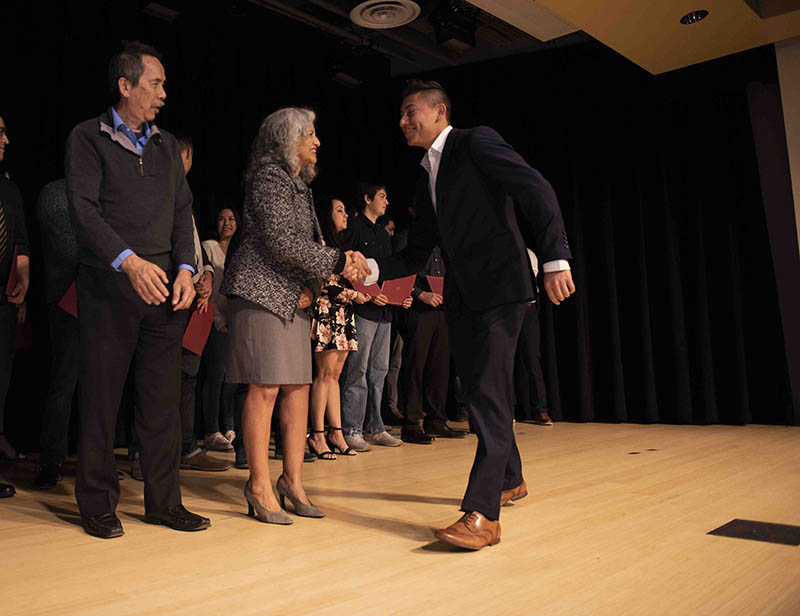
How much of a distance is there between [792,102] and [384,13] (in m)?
2.72

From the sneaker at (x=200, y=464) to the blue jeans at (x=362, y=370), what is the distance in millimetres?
760

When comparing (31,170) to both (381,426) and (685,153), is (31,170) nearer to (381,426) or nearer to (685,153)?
(381,426)

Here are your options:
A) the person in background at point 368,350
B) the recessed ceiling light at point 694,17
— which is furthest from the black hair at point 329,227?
the recessed ceiling light at point 694,17

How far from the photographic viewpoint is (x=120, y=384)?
6.43 ft

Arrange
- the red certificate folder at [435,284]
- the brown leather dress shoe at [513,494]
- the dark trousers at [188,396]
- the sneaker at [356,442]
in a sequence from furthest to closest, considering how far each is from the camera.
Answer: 1. the red certificate folder at [435,284]
2. the sneaker at [356,442]
3. the dark trousers at [188,396]
4. the brown leather dress shoe at [513,494]

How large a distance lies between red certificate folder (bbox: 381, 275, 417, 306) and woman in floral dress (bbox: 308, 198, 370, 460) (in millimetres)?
152

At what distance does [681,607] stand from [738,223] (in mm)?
3887

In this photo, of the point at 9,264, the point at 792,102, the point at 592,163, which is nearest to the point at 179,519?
the point at 9,264

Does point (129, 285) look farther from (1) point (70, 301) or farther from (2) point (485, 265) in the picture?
(2) point (485, 265)

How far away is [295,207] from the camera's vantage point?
201cm

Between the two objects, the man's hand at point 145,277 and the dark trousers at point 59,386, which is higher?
the man's hand at point 145,277

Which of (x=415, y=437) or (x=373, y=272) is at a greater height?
(x=373, y=272)

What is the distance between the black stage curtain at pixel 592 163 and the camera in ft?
12.9

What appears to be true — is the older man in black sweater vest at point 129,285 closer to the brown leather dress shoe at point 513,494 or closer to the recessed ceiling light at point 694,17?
the brown leather dress shoe at point 513,494
